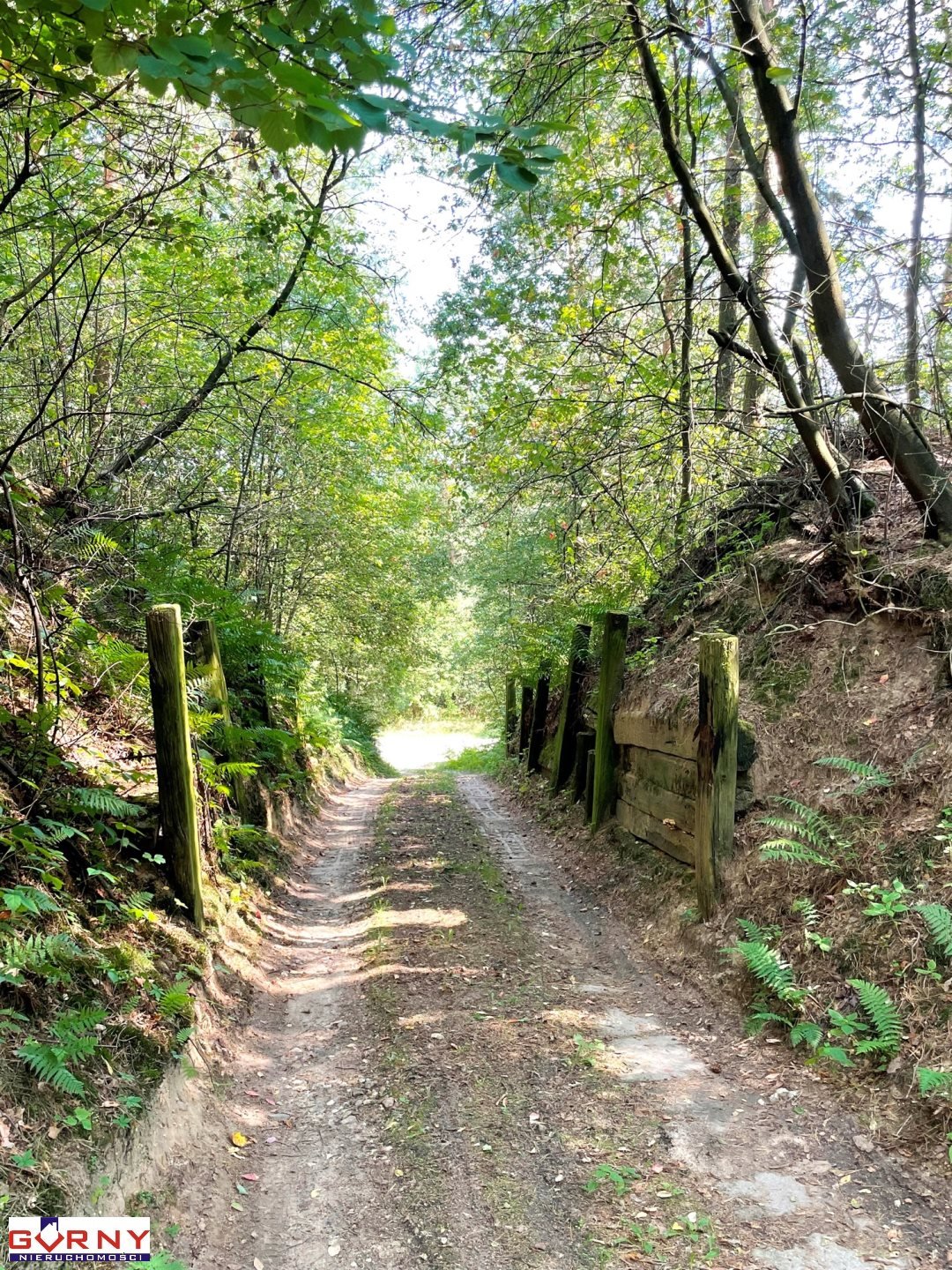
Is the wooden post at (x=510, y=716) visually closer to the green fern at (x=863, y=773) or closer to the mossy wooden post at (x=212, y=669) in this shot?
the mossy wooden post at (x=212, y=669)

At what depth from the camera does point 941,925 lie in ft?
11.9

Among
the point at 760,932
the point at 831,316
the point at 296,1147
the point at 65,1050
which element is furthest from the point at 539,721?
the point at 65,1050

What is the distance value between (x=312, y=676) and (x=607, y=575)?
27.5 feet

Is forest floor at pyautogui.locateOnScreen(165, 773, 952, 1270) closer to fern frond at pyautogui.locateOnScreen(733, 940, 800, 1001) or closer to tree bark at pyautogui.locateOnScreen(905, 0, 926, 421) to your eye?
fern frond at pyautogui.locateOnScreen(733, 940, 800, 1001)

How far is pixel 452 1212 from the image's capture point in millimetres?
3029

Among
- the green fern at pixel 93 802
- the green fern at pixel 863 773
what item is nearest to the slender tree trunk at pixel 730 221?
the green fern at pixel 863 773

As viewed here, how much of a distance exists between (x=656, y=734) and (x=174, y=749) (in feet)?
14.9

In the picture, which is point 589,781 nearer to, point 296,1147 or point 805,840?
point 805,840

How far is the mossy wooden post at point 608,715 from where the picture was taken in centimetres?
855

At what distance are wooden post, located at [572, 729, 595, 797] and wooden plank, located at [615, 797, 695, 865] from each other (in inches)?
79.2

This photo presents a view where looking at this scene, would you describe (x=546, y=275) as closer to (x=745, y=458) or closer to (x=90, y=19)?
(x=745, y=458)

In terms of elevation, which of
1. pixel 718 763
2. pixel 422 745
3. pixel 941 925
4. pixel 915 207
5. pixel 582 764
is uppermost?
pixel 915 207

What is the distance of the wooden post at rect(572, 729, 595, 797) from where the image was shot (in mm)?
10289

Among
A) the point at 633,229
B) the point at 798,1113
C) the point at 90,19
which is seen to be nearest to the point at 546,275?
the point at 633,229
